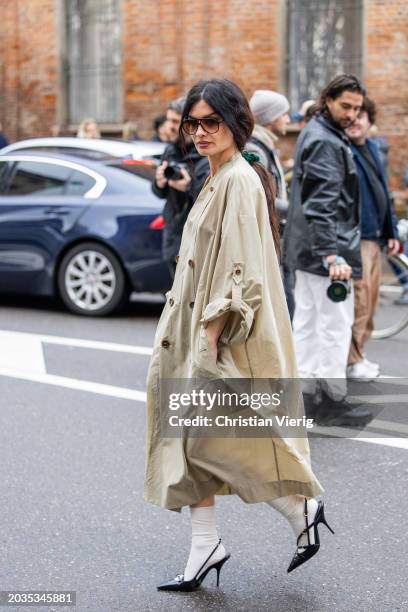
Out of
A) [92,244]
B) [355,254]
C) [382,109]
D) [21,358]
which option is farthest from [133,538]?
[382,109]

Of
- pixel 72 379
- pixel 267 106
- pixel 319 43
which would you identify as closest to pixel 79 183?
pixel 72 379

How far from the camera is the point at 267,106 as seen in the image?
745 cm

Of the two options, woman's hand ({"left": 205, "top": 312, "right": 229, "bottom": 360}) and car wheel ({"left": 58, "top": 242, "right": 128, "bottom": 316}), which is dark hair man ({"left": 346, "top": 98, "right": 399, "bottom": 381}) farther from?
car wheel ({"left": 58, "top": 242, "right": 128, "bottom": 316})

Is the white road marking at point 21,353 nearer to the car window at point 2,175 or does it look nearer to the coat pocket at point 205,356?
the car window at point 2,175

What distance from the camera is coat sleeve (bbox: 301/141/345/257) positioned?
657 cm

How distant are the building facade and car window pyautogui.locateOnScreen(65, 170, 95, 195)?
7429mm

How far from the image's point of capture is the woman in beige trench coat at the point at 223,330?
409 cm

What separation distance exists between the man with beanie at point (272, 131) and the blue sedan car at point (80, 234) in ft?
9.73

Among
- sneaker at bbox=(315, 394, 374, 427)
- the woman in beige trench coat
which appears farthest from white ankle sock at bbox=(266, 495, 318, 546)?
sneaker at bbox=(315, 394, 374, 427)

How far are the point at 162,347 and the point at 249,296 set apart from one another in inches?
15.8

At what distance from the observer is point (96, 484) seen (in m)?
5.79

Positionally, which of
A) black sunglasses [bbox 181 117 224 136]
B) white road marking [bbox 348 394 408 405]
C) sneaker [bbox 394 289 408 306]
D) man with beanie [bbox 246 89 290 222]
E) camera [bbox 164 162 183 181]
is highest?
black sunglasses [bbox 181 117 224 136]

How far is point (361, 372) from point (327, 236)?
4.92 ft

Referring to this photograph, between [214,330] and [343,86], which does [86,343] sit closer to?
[343,86]
